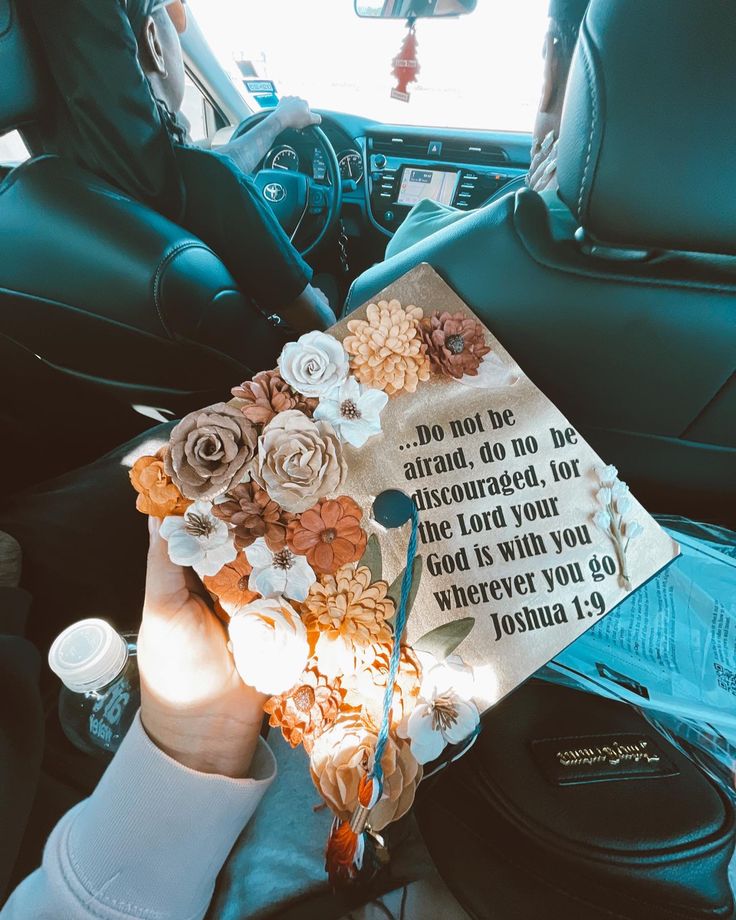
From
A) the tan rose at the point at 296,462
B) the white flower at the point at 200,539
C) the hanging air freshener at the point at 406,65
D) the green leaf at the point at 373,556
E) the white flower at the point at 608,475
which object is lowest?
the green leaf at the point at 373,556

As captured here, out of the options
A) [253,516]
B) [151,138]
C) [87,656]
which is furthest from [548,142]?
[87,656]

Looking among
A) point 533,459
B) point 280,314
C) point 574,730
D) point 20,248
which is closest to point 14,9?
point 20,248

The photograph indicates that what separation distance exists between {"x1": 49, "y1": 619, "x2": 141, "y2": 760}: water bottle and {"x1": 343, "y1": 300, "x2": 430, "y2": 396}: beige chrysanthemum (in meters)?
0.62

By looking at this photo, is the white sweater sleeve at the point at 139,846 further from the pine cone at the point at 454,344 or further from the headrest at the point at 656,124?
the headrest at the point at 656,124

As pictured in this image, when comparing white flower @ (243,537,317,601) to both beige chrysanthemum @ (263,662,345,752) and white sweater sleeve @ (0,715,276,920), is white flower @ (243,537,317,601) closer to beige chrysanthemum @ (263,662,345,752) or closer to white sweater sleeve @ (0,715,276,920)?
beige chrysanthemum @ (263,662,345,752)

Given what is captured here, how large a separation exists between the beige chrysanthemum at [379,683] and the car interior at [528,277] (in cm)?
24

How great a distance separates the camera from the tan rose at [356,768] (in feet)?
1.68

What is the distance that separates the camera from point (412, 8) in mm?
1407

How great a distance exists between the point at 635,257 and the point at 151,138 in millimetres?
1099

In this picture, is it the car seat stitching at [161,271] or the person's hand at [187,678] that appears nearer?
the person's hand at [187,678]

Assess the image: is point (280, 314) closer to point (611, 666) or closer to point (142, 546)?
point (142, 546)

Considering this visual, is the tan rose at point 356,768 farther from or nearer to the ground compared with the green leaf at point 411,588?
nearer to the ground

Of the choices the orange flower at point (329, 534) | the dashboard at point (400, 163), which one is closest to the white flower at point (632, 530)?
the orange flower at point (329, 534)

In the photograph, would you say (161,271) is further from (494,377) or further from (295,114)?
(295,114)
